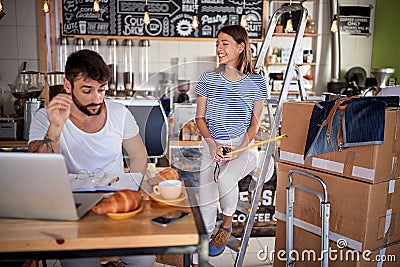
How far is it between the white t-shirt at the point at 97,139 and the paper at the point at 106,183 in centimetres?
17

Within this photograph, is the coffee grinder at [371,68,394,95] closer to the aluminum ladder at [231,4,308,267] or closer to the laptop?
the aluminum ladder at [231,4,308,267]

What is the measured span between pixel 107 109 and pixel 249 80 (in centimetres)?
69

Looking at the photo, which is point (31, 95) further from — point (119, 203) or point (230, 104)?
point (119, 203)

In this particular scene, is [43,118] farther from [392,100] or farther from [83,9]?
[83,9]

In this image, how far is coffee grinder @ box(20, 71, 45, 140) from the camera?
2.92 metres

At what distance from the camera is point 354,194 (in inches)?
73.9

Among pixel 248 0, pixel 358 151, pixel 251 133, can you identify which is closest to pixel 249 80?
pixel 251 133

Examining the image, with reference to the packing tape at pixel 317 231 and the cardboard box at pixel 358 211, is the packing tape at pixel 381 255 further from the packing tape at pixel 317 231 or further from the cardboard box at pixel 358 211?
the packing tape at pixel 317 231

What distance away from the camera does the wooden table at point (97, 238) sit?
1001 millimetres

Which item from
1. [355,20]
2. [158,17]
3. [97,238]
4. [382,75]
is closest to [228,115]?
[97,238]

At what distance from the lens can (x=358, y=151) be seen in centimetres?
187

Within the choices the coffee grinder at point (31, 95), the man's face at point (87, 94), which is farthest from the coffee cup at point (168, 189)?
the coffee grinder at point (31, 95)

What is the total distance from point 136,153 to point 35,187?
2.48 ft

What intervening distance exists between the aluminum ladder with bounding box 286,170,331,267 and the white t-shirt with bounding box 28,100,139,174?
2.86 feet
